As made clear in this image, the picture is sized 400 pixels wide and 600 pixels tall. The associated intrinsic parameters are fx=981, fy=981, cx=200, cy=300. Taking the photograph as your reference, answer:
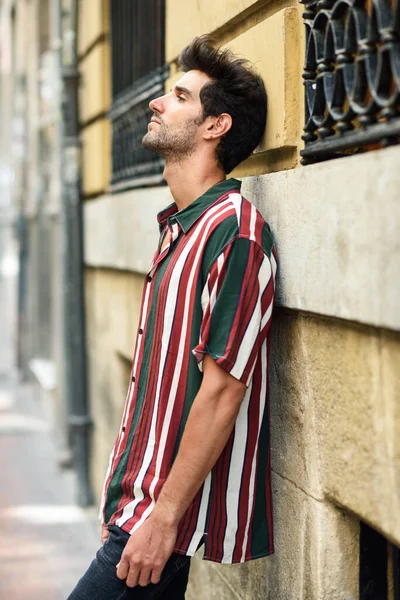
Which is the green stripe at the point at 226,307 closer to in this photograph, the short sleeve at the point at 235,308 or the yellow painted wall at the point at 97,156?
the short sleeve at the point at 235,308

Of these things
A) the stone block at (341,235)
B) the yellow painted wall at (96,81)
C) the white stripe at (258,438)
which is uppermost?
the yellow painted wall at (96,81)

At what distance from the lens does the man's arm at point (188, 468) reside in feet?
8.42

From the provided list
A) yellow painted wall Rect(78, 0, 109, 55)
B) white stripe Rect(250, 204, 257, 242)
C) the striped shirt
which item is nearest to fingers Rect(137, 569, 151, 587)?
the striped shirt

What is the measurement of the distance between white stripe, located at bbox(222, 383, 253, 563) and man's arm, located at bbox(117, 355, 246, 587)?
13 cm

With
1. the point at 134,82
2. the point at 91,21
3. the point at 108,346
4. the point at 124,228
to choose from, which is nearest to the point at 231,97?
the point at 124,228

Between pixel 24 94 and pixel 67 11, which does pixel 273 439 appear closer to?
pixel 67 11

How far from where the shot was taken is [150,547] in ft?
8.61

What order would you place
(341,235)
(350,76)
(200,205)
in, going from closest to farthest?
(341,235) < (350,76) < (200,205)

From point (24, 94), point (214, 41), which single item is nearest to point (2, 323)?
point (24, 94)

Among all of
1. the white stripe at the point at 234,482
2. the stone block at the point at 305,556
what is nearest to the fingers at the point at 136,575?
the white stripe at the point at 234,482

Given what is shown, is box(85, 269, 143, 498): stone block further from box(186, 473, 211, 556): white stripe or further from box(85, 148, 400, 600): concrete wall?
box(186, 473, 211, 556): white stripe

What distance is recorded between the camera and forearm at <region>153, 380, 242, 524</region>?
2.57m

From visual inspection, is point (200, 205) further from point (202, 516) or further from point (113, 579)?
point (113, 579)

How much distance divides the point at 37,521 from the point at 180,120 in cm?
413
